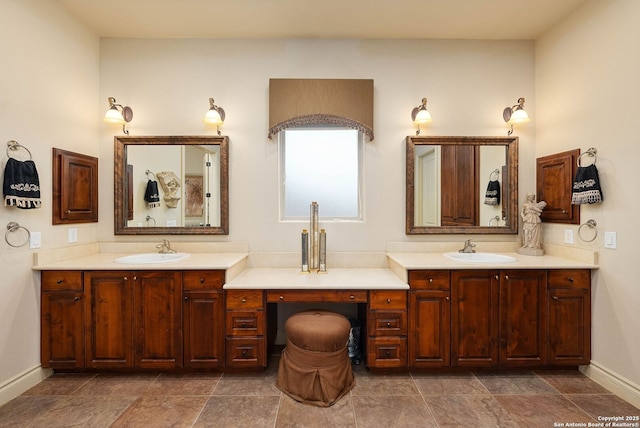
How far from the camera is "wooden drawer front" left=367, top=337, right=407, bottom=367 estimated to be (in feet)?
7.41

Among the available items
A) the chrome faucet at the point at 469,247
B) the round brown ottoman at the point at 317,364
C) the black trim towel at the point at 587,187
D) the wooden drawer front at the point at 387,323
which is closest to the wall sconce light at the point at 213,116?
the round brown ottoman at the point at 317,364

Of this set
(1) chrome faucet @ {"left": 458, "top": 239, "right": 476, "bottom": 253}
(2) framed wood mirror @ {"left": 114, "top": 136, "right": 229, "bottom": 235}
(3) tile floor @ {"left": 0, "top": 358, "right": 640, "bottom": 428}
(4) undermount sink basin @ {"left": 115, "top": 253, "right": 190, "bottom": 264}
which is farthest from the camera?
(2) framed wood mirror @ {"left": 114, "top": 136, "right": 229, "bottom": 235}

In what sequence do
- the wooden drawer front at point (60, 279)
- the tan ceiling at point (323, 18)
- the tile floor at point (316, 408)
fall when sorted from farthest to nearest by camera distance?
the tan ceiling at point (323, 18), the wooden drawer front at point (60, 279), the tile floor at point (316, 408)

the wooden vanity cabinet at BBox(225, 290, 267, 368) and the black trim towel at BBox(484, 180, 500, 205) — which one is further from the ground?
the black trim towel at BBox(484, 180, 500, 205)

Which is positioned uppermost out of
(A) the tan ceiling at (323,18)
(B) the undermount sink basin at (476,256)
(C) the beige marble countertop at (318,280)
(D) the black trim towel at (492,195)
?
(A) the tan ceiling at (323,18)

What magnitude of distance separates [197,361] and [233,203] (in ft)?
4.36

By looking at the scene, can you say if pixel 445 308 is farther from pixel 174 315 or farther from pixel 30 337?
pixel 30 337

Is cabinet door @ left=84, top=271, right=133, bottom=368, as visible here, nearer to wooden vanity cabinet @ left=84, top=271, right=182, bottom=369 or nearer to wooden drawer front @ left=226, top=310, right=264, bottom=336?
wooden vanity cabinet @ left=84, top=271, right=182, bottom=369

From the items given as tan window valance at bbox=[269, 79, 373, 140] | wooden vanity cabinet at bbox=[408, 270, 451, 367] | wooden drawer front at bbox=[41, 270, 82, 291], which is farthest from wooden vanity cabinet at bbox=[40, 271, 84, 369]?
wooden vanity cabinet at bbox=[408, 270, 451, 367]

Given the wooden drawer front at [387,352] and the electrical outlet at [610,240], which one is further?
the wooden drawer front at [387,352]

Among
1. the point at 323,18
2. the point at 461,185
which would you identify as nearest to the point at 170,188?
the point at 323,18

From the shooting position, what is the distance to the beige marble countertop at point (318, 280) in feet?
7.37

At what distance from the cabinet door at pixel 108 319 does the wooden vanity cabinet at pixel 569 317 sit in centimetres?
312

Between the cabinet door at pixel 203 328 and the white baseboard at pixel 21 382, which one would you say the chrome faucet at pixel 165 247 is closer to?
the cabinet door at pixel 203 328
